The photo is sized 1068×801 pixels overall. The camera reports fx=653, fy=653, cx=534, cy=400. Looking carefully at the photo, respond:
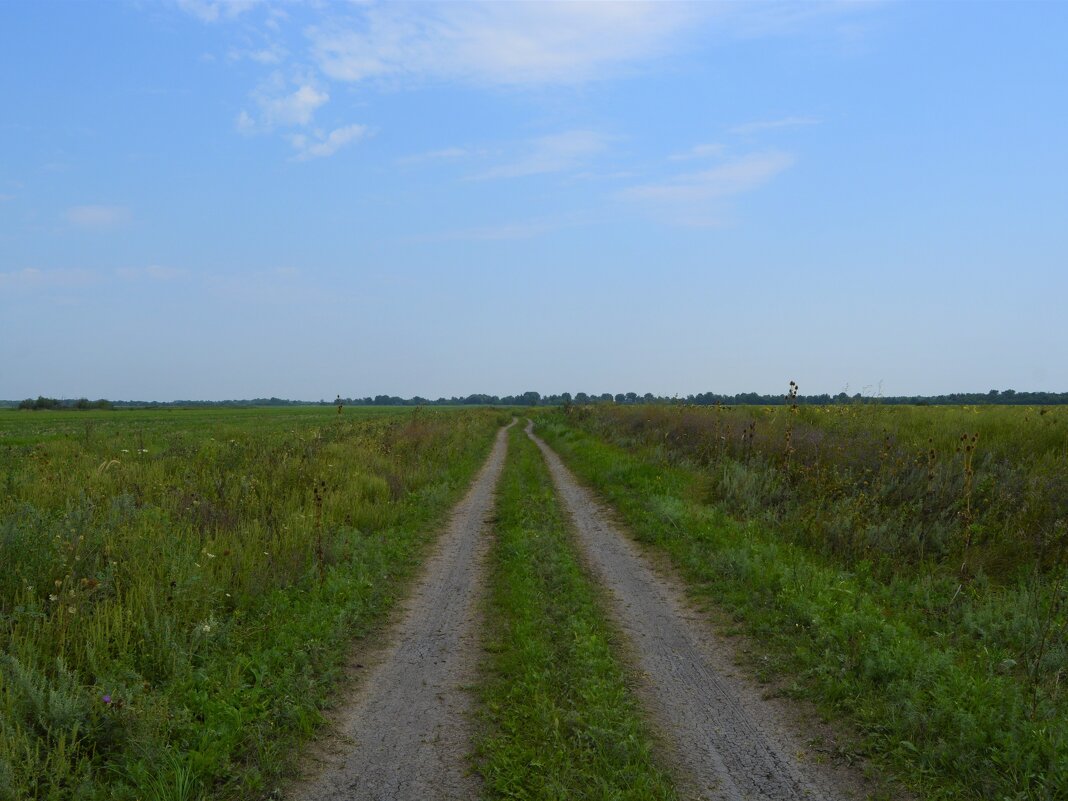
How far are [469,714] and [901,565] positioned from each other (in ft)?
22.8

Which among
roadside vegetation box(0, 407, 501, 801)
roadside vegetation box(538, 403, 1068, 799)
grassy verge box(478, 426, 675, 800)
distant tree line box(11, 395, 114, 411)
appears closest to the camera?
grassy verge box(478, 426, 675, 800)

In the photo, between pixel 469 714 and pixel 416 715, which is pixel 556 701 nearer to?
pixel 469 714

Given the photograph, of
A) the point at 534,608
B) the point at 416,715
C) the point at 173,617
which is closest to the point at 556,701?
the point at 416,715

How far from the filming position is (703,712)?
198 inches

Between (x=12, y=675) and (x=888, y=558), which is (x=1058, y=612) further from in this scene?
(x=12, y=675)

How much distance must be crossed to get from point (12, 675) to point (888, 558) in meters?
9.84

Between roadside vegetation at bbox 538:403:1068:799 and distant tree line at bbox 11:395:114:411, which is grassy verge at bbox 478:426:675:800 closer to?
roadside vegetation at bbox 538:403:1068:799

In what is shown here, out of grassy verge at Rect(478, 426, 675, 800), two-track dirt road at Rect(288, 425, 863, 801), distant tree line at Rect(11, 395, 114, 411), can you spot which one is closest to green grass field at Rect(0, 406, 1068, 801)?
grassy verge at Rect(478, 426, 675, 800)

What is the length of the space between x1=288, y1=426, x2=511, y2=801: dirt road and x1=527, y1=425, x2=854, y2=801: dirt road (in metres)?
1.48

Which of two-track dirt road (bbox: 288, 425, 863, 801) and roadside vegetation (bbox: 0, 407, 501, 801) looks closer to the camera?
two-track dirt road (bbox: 288, 425, 863, 801)

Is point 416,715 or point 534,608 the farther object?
point 534,608

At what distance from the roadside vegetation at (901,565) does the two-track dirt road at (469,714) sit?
56 cm

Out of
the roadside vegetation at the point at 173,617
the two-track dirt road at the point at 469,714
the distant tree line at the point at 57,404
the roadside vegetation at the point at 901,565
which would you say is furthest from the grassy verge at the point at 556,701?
the distant tree line at the point at 57,404

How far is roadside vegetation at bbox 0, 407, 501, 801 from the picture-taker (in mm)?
4168
